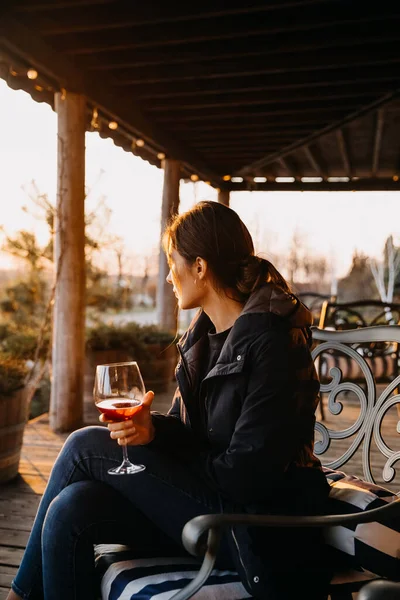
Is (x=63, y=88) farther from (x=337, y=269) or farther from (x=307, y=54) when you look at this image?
(x=337, y=269)

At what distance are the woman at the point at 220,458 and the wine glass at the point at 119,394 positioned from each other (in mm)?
31

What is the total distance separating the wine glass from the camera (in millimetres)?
1479

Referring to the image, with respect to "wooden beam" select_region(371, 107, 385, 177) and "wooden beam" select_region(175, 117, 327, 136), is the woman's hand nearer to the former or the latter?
"wooden beam" select_region(371, 107, 385, 177)

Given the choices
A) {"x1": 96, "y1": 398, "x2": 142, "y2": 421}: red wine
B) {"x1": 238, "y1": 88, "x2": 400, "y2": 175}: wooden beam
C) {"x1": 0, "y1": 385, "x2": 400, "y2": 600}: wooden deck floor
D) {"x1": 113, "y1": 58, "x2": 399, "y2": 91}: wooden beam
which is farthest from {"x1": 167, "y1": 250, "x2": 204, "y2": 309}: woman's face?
{"x1": 238, "y1": 88, "x2": 400, "y2": 175}: wooden beam

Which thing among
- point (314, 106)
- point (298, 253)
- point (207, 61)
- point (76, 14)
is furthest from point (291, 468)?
point (298, 253)

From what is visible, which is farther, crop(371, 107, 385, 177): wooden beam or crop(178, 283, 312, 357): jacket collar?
crop(371, 107, 385, 177): wooden beam

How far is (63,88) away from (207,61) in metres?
1.04

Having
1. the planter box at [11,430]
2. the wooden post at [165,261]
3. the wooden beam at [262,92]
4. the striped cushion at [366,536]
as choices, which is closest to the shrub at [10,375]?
the planter box at [11,430]

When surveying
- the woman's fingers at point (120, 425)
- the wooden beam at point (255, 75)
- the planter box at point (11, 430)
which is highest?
the wooden beam at point (255, 75)

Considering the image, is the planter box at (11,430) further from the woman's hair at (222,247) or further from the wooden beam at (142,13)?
the wooden beam at (142,13)

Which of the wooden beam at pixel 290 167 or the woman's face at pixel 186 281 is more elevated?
the wooden beam at pixel 290 167

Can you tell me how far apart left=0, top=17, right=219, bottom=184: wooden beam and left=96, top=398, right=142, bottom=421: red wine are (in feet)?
9.16

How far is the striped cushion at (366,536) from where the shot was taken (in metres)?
1.24

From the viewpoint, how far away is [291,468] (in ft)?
4.56
